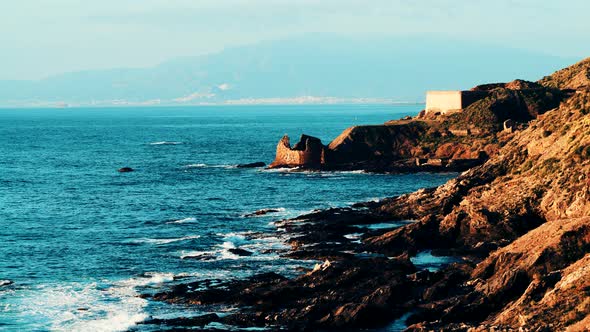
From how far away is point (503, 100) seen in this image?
132 meters

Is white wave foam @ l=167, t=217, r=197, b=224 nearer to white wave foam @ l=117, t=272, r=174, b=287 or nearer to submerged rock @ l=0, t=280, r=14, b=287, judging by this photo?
white wave foam @ l=117, t=272, r=174, b=287

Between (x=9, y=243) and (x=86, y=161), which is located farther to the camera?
(x=86, y=161)

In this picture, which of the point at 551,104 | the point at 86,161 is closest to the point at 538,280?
the point at 551,104

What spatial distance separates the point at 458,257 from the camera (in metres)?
55.6

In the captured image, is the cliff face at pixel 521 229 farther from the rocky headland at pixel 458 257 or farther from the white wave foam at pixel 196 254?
the white wave foam at pixel 196 254

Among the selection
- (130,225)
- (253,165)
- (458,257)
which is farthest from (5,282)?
(253,165)

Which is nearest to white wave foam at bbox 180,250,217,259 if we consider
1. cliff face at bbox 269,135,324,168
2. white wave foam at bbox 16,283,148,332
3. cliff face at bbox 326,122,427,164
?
white wave foam at bbox 16,283,148,332

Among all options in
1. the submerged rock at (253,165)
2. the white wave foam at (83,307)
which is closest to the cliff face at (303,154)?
the submerged rock at (253,165)

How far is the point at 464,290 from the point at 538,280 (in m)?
5.74

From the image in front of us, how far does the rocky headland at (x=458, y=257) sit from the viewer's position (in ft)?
132

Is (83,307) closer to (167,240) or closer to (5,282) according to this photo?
(5,282)

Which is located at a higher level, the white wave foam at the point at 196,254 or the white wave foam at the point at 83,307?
the white wave foam at the point at 83,307

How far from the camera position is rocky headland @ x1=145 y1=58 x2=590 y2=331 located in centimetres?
4028

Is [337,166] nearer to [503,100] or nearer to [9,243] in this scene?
[503,100]
